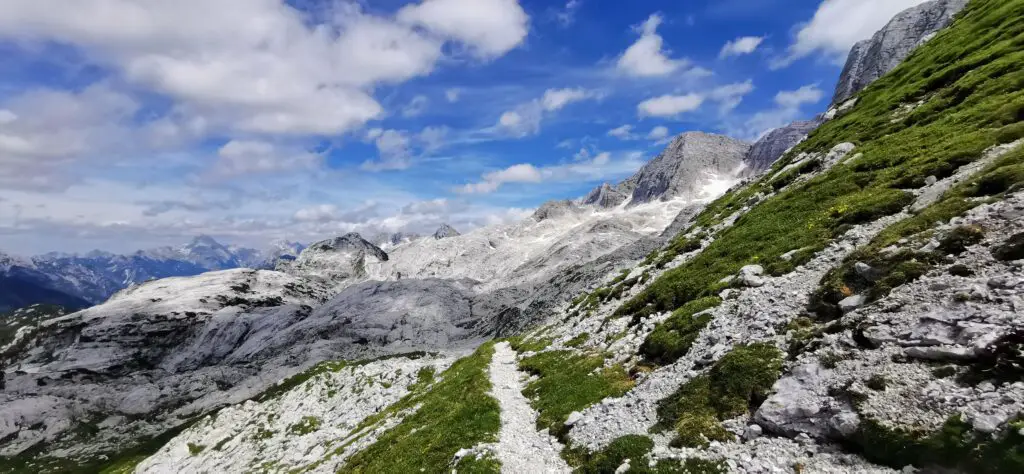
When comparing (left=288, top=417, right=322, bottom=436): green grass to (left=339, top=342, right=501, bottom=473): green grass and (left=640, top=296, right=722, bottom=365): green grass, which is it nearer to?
(left=339, top=342, right=501, bottom=473): green grass

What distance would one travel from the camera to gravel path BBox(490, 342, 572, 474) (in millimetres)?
22469

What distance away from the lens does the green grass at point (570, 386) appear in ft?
87.5

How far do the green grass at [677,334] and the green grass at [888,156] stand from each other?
94.5 inches

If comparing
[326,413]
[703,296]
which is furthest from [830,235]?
[326,413]

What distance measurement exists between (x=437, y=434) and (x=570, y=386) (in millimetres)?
9106

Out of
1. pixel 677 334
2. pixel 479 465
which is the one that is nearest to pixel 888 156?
pixel 677 334

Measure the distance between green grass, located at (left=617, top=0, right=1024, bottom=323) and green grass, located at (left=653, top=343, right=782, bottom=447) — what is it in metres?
9.95

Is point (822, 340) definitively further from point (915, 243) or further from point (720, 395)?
point (915, 243)

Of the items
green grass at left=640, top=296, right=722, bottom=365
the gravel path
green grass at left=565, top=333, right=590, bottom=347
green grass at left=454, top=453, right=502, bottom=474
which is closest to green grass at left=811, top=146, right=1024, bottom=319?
green grass at left=640, top=296, right=722, bottom=365

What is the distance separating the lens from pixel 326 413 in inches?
2913

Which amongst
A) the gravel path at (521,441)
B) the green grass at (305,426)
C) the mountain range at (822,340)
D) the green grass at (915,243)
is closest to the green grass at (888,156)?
the mountain range at (822,340)

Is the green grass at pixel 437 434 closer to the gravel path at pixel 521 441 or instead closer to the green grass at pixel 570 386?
the gravel path at pixel 521 441

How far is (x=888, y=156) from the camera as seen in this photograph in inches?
1415

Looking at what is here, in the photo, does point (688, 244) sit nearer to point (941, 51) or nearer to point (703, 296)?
point (703, 296)
